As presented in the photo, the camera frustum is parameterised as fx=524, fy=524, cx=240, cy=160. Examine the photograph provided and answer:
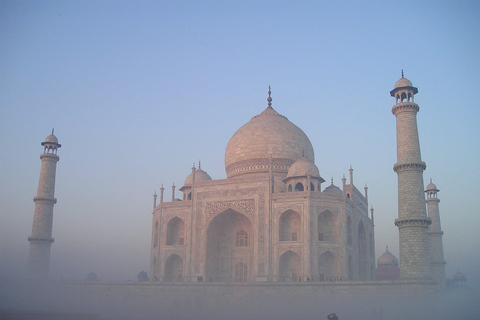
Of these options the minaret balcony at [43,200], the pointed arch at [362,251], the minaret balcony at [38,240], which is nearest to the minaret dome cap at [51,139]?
the minaret balcony at [43,200]

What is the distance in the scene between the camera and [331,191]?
2644 centimetres

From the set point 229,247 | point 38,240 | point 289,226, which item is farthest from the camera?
point 229,247

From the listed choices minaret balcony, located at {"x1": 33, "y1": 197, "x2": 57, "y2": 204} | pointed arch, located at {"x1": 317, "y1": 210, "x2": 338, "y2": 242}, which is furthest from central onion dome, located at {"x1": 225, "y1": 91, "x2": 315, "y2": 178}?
minaret balcony, located at {"x1": 33, "y1": 197, "x2": 57, "y2": 204}

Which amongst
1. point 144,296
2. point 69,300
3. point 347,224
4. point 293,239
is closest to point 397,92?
point 347,224

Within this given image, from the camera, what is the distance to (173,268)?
85.4ft

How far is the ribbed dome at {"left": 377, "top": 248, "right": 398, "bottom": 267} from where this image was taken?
3931cm

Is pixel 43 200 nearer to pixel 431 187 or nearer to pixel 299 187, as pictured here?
pixel 299 187

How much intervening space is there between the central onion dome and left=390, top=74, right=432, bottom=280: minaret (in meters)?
7.13

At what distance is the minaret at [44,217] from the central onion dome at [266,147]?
9517 millimetres

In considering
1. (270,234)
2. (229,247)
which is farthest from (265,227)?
(229,247)

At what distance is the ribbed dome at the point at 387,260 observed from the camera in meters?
39.3

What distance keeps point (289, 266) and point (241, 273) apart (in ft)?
8.57

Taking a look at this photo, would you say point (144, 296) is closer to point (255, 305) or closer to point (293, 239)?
point (255, 305)

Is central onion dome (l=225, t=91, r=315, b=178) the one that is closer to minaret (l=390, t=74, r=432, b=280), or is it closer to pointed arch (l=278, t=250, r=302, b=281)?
pointed arch (l=278, t=250, r=302, b=281)
